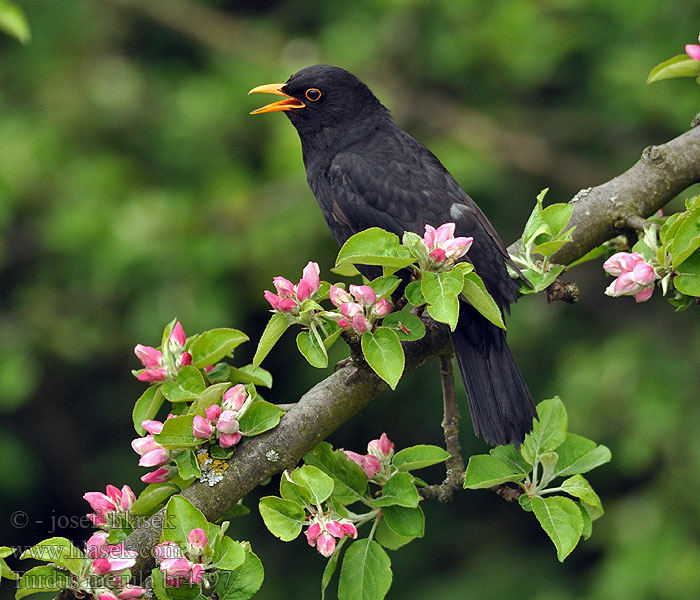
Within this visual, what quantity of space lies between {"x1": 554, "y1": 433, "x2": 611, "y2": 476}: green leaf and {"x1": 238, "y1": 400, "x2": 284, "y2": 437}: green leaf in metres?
0.62

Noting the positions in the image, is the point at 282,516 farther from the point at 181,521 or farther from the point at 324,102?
the point at 324,102

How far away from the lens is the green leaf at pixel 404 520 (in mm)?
1879

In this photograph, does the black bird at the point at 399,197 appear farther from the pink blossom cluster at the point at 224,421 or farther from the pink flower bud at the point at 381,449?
the pink blossom cluster at the point at 224,421

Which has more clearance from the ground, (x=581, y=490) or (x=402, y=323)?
(x=402, y=323)

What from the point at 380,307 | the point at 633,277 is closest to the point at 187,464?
the point at 380,307

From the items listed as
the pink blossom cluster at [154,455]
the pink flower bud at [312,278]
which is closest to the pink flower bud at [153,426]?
the pink blossom cluster at [154,455]

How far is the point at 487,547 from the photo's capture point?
6586 mm

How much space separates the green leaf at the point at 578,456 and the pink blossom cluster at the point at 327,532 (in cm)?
51

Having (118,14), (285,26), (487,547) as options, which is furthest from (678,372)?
(118,14)

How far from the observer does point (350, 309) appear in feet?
5.79

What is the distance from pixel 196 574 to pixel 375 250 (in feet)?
2.18

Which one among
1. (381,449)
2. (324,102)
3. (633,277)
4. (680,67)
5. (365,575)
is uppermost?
(324,102)

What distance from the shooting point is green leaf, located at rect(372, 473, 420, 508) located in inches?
72.7

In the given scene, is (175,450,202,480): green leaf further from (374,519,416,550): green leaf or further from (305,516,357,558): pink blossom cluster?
(374,519,416,550): green leaf
